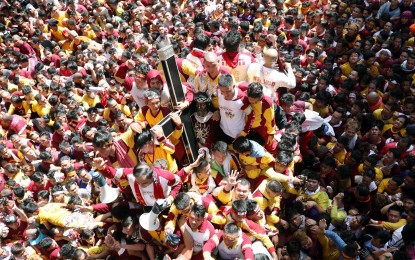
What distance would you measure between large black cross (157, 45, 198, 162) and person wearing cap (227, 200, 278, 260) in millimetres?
813

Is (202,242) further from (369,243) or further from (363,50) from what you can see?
(363,50)

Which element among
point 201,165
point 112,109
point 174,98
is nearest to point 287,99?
point 201,165

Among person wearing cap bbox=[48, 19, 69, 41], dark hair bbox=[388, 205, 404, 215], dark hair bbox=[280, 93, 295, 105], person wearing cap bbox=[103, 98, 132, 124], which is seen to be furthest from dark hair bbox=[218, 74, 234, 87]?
person wearing cap bbox=[48, 19, 69, 41]

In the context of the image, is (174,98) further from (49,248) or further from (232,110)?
(49,248)

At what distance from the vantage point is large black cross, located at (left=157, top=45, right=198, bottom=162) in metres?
3.63

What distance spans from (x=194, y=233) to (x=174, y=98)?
138cm

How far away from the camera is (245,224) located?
3.79 m

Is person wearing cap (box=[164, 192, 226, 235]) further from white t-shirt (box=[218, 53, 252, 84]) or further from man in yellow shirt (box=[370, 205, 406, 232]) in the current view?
man in yellow shirt (box=[370, 205, 406, 232])

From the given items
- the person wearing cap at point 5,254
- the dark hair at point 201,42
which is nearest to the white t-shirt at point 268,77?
the dark hair at point 201,42

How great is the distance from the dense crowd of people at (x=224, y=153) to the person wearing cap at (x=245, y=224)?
0.6 inches

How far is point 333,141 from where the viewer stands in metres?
5.44

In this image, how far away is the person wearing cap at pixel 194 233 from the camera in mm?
3629

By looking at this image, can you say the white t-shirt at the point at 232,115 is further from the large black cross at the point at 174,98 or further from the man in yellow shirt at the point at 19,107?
the man in yellow shirt at the point at 19,107

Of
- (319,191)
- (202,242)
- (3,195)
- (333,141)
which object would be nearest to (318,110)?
(333,141)
